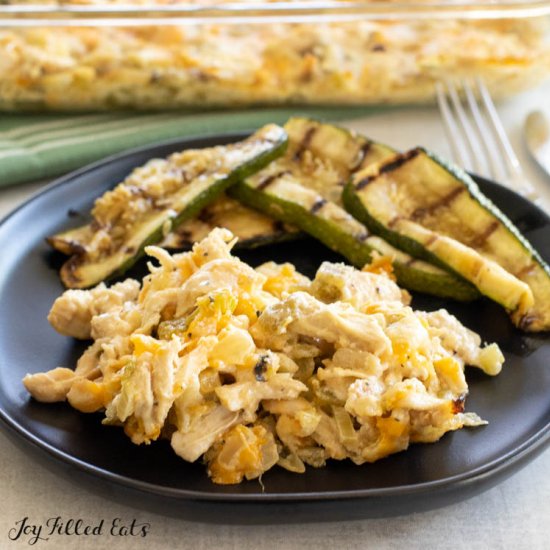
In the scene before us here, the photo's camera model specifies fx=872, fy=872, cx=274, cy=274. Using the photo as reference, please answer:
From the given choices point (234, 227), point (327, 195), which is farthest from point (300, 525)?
point (327, 195)

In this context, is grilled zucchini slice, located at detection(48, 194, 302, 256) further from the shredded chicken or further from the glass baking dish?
the glass baking dish

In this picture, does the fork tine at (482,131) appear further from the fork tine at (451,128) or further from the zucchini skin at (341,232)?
the zucchini skin at (341,232)

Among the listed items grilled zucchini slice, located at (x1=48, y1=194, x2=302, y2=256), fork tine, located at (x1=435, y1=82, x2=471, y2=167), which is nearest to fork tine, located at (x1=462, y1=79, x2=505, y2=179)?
fork tine, located at (x1=435, y1=82, x2=471, y2=167)

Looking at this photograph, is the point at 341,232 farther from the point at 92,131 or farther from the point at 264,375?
the point at 92,131

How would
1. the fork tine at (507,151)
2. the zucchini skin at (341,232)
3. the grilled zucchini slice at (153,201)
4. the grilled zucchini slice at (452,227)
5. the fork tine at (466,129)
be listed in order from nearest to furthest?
1. the grilled zucchini slice at (452,227)
2. the zucchini skin at (341,232)
3. the grilled zucchini slice at (153,201)
4. the fork tine at (507,151)
5. the fork tine at (466,129)

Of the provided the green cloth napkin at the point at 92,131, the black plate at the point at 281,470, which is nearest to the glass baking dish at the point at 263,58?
the green cloth napkin at the point at 92,131

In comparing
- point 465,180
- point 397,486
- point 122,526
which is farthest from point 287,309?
point 465,180
